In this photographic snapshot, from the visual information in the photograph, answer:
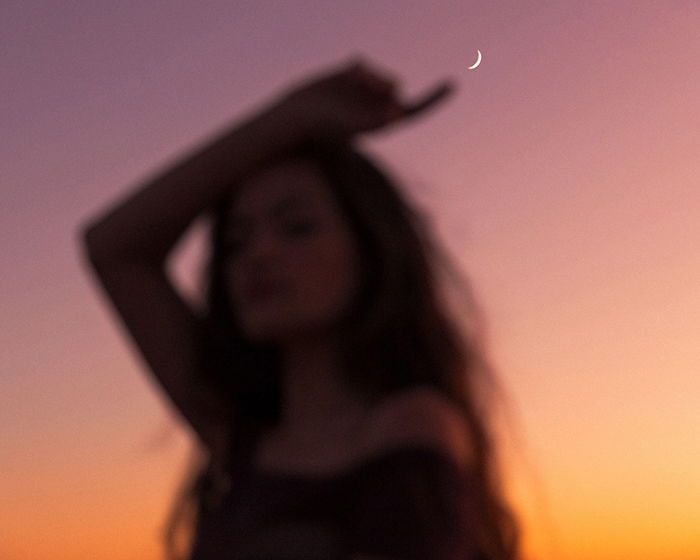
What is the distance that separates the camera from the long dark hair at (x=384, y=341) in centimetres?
277

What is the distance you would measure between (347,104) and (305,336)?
2.03 ft

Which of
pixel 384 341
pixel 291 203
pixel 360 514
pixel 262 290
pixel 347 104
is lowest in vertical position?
pixel 360 514

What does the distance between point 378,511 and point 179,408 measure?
1055 millimetres

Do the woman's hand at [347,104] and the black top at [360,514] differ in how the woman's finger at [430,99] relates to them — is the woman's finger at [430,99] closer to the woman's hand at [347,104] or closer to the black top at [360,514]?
the woman's hand at [347,104]

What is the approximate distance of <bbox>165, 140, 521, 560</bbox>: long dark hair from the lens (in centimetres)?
277

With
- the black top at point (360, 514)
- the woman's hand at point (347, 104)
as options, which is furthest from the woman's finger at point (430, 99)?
the black top at point (360, 514)

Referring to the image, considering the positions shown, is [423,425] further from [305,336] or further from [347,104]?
[347,104]

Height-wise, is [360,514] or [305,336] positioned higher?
[305,336]

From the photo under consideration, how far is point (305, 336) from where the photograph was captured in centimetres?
294

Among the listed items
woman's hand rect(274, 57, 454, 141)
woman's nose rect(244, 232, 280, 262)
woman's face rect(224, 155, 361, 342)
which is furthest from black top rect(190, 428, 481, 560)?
woman's hand rect(274, 57, 454, 141)

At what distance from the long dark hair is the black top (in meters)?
0.22

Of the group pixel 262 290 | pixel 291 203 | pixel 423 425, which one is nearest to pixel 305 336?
pixel 262 290

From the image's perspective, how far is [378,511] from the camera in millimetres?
2326

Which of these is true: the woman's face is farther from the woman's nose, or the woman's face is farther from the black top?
the black top
